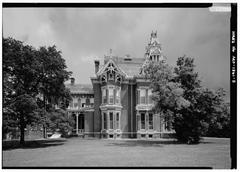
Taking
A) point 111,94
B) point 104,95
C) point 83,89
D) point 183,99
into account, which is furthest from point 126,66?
point 183,99

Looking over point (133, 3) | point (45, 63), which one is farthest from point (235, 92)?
point (45, 63)

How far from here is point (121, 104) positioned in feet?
74.0

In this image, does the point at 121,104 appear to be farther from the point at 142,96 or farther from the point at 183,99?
the point at 183,99

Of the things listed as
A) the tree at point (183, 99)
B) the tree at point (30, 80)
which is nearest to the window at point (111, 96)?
the tree at point (183, 99)

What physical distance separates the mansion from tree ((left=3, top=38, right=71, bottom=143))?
23.5 ft

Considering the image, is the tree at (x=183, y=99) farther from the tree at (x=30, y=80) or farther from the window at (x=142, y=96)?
the window at (x=142, y=96)

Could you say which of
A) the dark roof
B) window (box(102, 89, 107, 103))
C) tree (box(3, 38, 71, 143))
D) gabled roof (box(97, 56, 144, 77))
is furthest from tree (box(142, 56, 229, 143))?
the dark roof

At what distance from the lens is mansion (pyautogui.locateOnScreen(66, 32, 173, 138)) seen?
869 inches

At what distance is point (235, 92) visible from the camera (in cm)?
870

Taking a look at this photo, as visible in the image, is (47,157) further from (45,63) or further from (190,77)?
(190,77)

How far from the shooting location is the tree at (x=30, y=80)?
12227 millimetres

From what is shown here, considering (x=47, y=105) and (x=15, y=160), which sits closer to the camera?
(x=15, y=160)

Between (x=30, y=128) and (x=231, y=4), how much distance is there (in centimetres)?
1166

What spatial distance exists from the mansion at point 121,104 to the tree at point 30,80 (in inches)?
282
